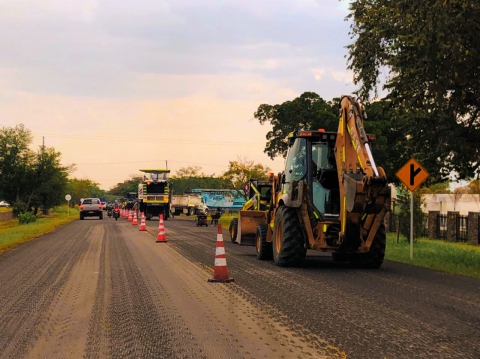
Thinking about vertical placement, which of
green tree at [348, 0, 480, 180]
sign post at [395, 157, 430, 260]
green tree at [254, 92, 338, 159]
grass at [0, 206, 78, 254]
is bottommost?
grass at [0, 206, 78, 254]

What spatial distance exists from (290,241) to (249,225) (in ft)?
15.9

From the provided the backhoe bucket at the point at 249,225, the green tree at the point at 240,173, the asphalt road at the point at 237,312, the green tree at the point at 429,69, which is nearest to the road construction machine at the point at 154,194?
the green tree at the point at 240,173

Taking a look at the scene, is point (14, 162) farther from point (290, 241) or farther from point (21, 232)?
point (290, 241)

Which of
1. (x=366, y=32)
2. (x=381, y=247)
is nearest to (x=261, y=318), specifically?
(x=381, y=247)

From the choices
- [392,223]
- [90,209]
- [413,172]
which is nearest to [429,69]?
[413,172]

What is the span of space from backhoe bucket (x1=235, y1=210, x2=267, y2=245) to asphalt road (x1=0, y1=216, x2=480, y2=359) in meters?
4.12

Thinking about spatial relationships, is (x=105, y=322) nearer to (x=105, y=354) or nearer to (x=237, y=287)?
(x=105, y=354)

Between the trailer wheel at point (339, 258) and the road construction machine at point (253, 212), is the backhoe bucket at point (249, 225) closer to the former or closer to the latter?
the road construction machine at point (253, 212)

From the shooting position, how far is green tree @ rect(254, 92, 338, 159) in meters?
38.2

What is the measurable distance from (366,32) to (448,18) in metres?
4.36

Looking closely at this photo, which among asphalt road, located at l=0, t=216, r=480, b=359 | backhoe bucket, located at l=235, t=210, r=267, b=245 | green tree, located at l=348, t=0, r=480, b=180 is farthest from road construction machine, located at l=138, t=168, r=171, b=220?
asphalt road, located at l=0, t=216, r=480, b=359

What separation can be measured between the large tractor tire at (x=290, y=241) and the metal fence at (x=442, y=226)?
18805mm

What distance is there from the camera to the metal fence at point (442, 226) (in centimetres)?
3060

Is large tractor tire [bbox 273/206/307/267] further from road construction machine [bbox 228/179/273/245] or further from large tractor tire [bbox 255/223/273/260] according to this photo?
road construction machine [bbox 228/179/273/245]
